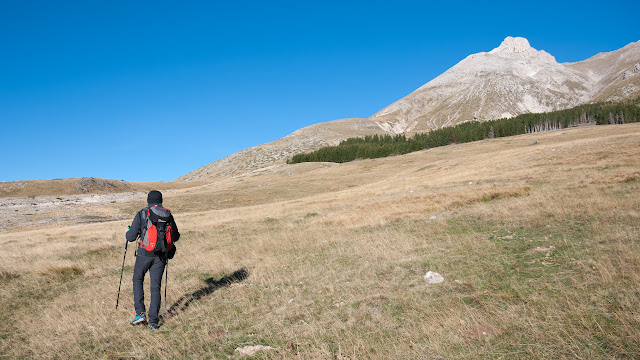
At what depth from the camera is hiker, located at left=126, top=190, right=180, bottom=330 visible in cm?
802

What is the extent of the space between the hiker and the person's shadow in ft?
2.70

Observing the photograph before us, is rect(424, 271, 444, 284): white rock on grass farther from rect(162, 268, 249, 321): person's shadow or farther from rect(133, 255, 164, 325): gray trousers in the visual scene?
rect(133, 255, 164, 325): gray trousers

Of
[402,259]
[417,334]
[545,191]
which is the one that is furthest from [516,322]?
[545,191]

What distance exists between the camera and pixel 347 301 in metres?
7.82

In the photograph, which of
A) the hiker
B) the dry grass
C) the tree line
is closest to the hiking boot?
the hiker

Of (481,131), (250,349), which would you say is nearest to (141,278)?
(250,349)

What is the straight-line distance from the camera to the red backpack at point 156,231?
8039mm

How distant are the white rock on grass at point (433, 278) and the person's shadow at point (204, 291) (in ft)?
19.9

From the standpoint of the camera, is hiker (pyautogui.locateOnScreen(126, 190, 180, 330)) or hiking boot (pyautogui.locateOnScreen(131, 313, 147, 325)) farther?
hiker (pyautogui.locateOnScreen(126, 190, 180, 330))

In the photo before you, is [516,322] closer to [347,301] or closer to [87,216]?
[347,301]

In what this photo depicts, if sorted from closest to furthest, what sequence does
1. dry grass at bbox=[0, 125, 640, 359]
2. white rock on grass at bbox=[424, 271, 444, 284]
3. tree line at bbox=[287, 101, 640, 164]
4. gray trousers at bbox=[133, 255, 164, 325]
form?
dry grass at bbox=[0, 125, 640, 359]
gray trousers at bbox=[133, 255, 164, 325]
white rock on grass at bbox=[424, 271, 444, 284]
tree line at bbox=[287, 101, 640, 164]

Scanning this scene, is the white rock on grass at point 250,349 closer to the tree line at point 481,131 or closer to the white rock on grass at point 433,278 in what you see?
the white rock on grass at point 433,278

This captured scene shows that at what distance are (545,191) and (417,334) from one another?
A: 17.7m

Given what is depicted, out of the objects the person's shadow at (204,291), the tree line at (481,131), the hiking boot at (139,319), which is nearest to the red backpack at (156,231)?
the hiking boot at (139,319)
